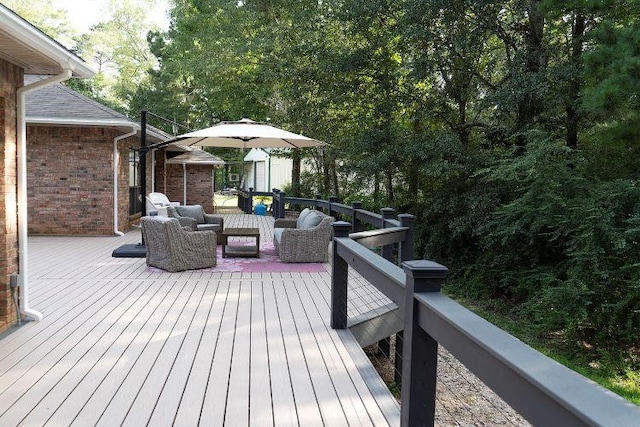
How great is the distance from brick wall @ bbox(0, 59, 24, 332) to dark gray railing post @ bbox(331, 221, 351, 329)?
106 inches

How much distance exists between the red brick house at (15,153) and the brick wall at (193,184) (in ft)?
47.6

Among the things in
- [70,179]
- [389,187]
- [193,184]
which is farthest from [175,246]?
[193,184]

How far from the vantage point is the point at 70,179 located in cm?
1091

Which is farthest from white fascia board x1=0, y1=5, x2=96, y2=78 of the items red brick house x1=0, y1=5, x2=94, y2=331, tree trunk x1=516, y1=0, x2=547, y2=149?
tree trunk x1=516, y1=0, x2=547, y2=149

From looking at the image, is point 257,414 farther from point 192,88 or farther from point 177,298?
point 192,88

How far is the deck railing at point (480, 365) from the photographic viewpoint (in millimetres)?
1150

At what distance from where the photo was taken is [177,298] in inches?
220

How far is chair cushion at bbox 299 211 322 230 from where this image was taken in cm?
819

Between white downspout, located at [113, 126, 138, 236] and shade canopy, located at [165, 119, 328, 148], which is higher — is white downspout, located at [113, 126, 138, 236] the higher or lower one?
the lower one

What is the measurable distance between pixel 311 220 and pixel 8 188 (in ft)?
15.4

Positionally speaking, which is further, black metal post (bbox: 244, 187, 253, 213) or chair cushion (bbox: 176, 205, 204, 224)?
black metal post (bbox: 244, 187, 253, 213)

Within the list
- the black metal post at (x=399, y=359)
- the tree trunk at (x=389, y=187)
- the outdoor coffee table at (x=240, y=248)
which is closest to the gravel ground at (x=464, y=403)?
the black metal post at (x=399, y=359)

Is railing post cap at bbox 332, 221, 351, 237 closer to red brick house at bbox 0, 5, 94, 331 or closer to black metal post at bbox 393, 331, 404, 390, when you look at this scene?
black metal post at bbox 393, 331, 404, 390

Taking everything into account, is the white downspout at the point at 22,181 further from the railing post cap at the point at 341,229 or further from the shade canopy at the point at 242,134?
the shade canopy at the point at 242,134
